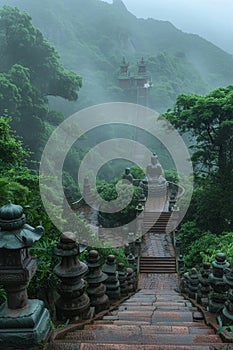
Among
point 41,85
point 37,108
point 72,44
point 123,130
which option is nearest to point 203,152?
point 37,108

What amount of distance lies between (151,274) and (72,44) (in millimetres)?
53087

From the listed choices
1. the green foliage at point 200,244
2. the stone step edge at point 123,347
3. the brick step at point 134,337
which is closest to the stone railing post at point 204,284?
the brick step at point 134,337

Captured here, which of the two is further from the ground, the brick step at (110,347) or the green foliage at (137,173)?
the green foliage at (137,173)

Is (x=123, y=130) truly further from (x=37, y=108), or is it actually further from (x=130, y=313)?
(x=130, y=313)

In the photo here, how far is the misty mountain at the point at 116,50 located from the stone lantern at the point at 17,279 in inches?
1659

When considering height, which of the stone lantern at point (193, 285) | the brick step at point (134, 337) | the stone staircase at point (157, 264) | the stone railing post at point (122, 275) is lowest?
the stone staircase at point (157, 264)

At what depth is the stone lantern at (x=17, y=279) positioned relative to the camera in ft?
10.2

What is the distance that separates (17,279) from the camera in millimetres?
3143

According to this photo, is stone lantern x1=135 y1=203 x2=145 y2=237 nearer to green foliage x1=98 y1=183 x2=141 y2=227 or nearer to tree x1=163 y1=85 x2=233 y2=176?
green foliage x1=98 y1=183 x2=141 y2=227

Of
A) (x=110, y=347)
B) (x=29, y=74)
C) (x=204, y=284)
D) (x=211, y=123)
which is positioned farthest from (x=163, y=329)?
(x=29, y=74)

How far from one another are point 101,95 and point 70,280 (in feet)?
157

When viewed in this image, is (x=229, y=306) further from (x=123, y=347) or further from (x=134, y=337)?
(x=123, y=347)

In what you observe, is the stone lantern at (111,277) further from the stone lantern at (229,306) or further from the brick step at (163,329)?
the stone lantern at (229,306)

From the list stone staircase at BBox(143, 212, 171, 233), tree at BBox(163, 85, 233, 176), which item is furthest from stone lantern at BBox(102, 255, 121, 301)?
stone staircase at BBox(143, 212, 171, 233)
